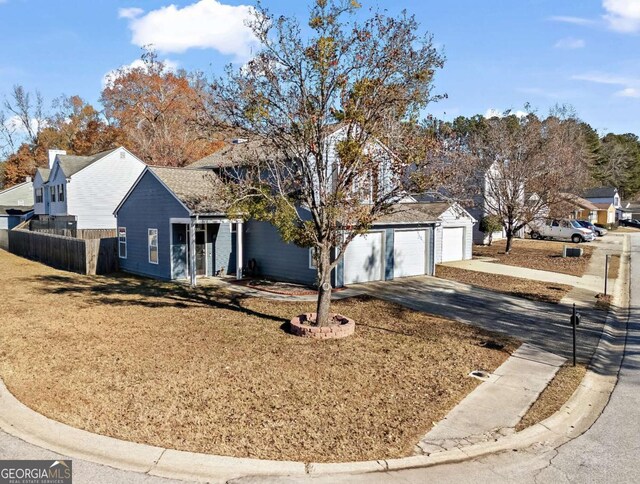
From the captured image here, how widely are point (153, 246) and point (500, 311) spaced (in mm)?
14345

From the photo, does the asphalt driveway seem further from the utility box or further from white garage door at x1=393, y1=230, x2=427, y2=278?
the utility box

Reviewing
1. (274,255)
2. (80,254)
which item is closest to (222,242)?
(274,255)

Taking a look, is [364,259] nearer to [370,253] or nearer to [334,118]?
[370,253]

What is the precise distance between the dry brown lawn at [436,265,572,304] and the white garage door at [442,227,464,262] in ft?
11.4

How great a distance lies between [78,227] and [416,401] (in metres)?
30.4

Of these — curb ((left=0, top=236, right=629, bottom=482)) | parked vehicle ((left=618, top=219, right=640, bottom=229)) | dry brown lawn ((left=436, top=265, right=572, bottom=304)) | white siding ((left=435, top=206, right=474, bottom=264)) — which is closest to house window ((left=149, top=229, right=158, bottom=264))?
dry brown lawn ((left=436, top=265, right=572, bottom=304))

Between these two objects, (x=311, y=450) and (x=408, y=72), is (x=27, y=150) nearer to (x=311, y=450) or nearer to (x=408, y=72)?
(x=408, y=72)

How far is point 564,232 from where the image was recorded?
1533 inches

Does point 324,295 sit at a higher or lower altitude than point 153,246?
lower

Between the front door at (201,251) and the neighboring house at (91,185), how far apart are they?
1650 centimetres

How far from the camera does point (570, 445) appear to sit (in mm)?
5930

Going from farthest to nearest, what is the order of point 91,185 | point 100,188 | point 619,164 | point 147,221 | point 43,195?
A: point 619,164 < point 43,195 < point 100,188 < point 91,185 < point 147,221

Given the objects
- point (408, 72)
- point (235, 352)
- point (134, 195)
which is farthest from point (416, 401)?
point (134, 195)

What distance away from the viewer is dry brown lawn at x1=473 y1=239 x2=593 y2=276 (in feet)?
76.0
